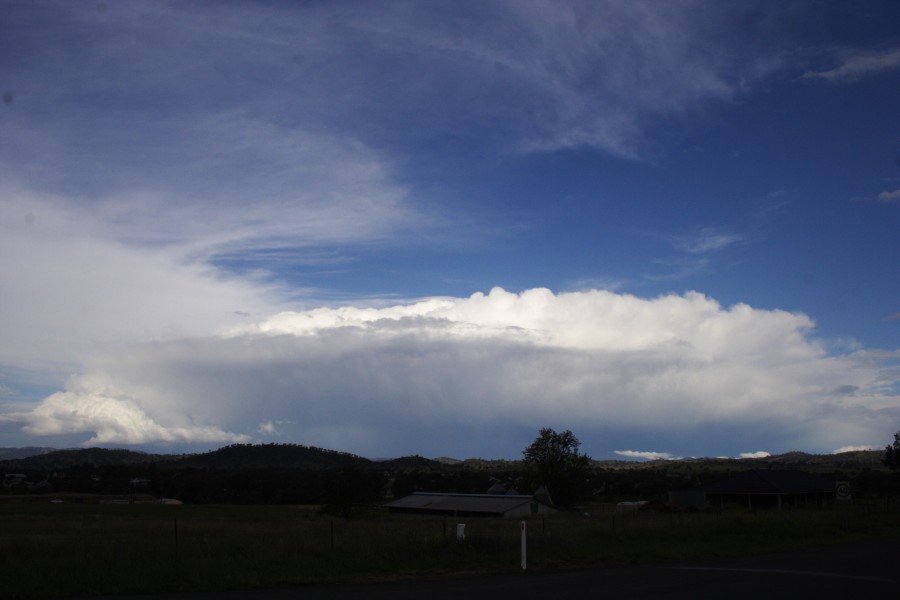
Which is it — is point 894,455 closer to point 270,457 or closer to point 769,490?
point 769,490

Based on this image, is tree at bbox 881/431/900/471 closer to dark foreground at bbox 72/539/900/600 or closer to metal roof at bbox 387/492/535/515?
metal roof at bbox 387/492/535/515

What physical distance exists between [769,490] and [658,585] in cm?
4569

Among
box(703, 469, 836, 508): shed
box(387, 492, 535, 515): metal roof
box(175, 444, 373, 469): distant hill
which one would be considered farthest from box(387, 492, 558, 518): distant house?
box(175, 444, 373, 469): distant hill

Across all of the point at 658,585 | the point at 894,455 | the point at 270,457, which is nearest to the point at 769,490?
the point at 894,455

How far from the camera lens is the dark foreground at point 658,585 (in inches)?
632

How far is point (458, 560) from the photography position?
73.8 ft

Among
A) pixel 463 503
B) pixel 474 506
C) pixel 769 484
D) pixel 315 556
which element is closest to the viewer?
pixel 315 556

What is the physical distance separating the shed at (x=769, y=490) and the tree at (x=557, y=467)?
21.5m

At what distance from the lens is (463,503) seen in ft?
230

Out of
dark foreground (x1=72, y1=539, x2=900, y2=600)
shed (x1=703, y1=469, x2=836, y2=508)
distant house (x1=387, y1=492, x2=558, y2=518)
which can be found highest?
dark foreground (x1=72, y1=539, x2=900, y2=600)

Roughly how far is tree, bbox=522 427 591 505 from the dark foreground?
6124 cm

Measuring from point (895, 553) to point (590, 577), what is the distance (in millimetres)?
12371

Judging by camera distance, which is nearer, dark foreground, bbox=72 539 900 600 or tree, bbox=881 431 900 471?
dark foreground, bbox=72 539 900 600

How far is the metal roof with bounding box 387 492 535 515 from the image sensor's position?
65.3m
